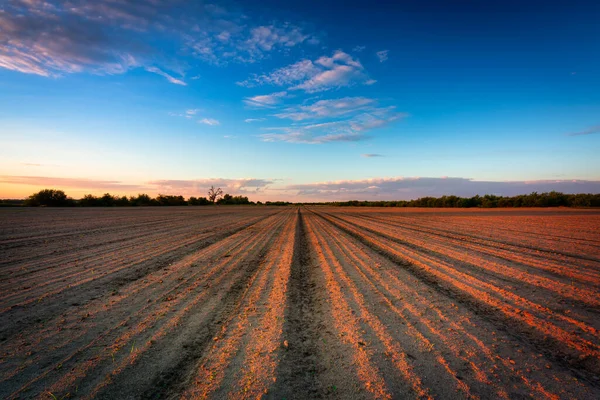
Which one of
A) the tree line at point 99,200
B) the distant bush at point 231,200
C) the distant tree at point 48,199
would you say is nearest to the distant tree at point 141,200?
the tree line at point 99,200

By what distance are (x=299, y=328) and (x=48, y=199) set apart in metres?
63.9

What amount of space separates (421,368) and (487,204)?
53.1 m

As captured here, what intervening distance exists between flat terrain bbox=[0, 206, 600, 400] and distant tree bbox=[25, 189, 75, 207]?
55.1 metres

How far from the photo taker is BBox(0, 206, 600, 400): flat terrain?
8.48 ft

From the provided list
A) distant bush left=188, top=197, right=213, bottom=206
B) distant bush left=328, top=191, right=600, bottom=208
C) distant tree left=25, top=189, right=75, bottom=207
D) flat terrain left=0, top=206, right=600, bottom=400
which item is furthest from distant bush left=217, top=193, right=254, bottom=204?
flat terrain left=0, top=206, right=600, bottom=400

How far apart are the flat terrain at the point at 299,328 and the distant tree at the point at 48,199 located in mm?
55123

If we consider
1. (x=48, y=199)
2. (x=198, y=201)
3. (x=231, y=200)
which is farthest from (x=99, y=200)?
(x=231, y=200)

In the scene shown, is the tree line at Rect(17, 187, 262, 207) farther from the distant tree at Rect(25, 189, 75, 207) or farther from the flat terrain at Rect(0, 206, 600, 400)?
the flat terrain at Rect(0, 206, 600, 400)

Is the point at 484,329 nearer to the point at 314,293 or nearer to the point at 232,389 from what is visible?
the point at 314,293

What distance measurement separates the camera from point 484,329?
12.2 feet

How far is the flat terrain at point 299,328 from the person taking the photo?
2.59 meters

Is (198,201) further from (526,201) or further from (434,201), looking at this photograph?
(526,201)

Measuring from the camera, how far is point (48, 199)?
4841 cm

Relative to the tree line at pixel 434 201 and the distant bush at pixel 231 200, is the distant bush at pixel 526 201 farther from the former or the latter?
the distant bush at pixel 231 200
